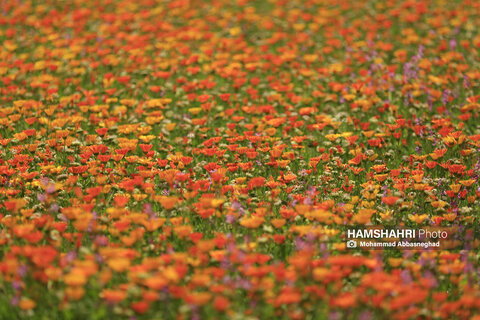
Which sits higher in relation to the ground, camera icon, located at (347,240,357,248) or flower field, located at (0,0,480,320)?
flower field, located at (0,0,480,320)

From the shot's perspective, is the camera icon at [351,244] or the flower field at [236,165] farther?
the camera icon at [351,244]

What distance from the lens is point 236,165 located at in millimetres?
5051

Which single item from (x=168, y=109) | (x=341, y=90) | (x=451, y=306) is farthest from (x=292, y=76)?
(x=451, y=306)

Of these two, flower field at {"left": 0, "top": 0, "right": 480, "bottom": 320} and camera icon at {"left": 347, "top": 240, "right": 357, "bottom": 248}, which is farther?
camera icon at {"left": 347, "top": 240, "right": 357, "bottom": 248}

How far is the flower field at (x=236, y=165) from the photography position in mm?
3199

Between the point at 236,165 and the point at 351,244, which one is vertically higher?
the point at 236,165

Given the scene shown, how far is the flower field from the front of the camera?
10.5ft

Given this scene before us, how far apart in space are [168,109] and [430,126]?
307 centimetres

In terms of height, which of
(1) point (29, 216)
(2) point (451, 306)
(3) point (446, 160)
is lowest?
(3) point (446, 160)

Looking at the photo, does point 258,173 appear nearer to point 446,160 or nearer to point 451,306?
point 446,160

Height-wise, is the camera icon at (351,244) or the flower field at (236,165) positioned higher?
the flower field at (236,165)

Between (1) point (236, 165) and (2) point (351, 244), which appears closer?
(2) point (351, 244)

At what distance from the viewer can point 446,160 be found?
221 inches

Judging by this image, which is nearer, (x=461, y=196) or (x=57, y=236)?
(x=57, y=236)
